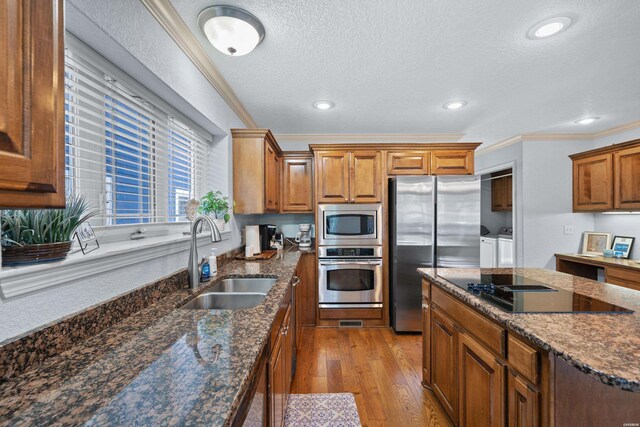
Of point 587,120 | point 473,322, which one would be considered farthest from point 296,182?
point 587,120

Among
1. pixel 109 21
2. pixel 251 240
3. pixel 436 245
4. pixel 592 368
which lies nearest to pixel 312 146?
pixel 251 240

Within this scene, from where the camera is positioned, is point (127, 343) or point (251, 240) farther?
point (251, 240)

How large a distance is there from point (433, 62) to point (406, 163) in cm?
139

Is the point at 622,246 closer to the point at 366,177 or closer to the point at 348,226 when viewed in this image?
the point at 366,177

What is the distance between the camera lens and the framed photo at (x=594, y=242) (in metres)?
3.55

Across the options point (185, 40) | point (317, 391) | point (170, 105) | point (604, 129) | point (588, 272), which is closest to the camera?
point (185, 40)

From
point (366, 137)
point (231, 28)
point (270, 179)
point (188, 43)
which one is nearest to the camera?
point (231, 28)

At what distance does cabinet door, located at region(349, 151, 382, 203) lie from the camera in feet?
10.6

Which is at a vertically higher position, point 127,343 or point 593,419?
point 127,343

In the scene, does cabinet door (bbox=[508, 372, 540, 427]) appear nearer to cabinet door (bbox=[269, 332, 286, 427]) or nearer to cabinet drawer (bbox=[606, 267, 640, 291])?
cabinet door (bbox=[269, 332, 286, 427])

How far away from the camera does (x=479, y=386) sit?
1.28 meters

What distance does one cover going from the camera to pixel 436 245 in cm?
305

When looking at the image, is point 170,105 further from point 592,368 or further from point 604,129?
point 604,129

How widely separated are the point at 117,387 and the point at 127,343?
0.91 feet
